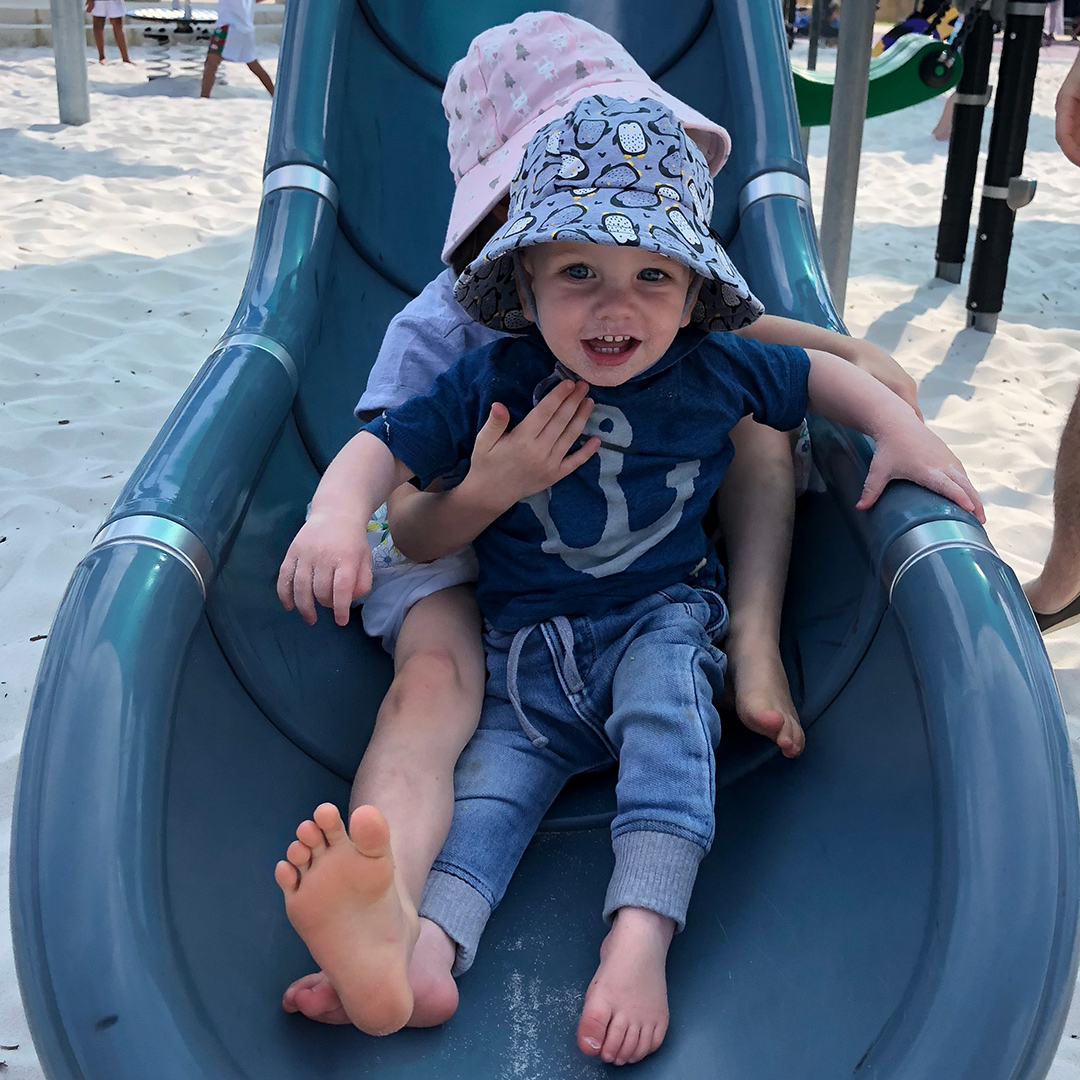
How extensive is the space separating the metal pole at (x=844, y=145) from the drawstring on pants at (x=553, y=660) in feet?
6.56

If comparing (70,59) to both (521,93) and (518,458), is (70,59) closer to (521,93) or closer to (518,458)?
(521,93)

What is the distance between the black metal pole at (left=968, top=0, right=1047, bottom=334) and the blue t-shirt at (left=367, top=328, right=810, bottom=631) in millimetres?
2509

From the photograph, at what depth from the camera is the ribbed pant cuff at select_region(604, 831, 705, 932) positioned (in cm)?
109

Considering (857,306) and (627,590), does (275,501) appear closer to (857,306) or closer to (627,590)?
(627,590)

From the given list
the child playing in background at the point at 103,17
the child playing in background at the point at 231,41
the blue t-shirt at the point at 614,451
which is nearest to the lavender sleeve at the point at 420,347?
the blue t-shirt at the point at 614,451

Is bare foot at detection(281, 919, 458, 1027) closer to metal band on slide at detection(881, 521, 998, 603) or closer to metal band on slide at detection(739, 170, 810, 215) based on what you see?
metal band on slide at detection(881, 521, 998, 603)

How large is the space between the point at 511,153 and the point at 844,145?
1.96 metres

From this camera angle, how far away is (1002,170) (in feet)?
11.7

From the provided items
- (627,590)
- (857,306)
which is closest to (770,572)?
(627,590)

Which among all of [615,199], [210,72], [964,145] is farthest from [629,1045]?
[210,72]

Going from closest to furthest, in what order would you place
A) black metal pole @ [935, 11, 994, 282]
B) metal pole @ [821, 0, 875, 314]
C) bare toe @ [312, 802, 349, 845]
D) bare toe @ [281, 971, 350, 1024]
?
1. bare toe @ [312, 802, 349, 845]
2. bare toe @ [281, 971, 350, 1024]
3. metal pole @ [821, 0, 875, 314]
4. black metal pole @ [935, 11, 994, 282]

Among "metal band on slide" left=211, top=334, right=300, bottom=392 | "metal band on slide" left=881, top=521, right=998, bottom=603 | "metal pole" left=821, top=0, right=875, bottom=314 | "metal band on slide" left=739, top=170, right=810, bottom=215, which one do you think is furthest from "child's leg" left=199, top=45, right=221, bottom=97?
"metal band on slide" left=881, top=521, right=998, bottom=603

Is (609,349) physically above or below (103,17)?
above

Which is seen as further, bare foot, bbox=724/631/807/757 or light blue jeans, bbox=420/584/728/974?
bare foot, bbox=724/631/807/757
